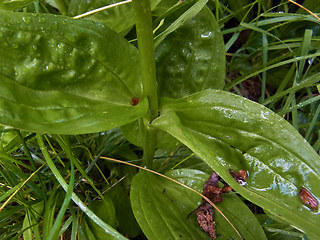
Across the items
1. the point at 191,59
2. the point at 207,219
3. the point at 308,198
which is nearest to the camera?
the point at 308,198

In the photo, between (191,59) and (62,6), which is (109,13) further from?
(191,59)

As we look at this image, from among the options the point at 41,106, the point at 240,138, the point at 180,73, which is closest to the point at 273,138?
the point at 240,138

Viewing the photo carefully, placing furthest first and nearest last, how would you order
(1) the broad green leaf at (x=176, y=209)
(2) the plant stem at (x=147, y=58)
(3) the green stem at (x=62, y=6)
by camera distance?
(3) the green stem at (x=62, y=6), (1) the broad green leaf at (x=176, y=209), (2) the plant stem at (x=147, y=58)

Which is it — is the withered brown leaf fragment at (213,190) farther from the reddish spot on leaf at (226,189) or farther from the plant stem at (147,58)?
the plant stem at (147,58)

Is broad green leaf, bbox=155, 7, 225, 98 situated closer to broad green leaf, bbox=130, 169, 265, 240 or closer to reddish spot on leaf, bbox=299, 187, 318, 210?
broad green leaf, bbox=130, 169, 265, 240

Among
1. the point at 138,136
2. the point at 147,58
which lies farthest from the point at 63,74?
the point at 138,136

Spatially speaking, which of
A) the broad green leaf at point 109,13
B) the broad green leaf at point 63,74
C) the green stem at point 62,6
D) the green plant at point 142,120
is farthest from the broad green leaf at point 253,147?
the green stem at point 62,6

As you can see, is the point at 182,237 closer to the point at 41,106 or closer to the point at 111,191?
the point at 111,191
